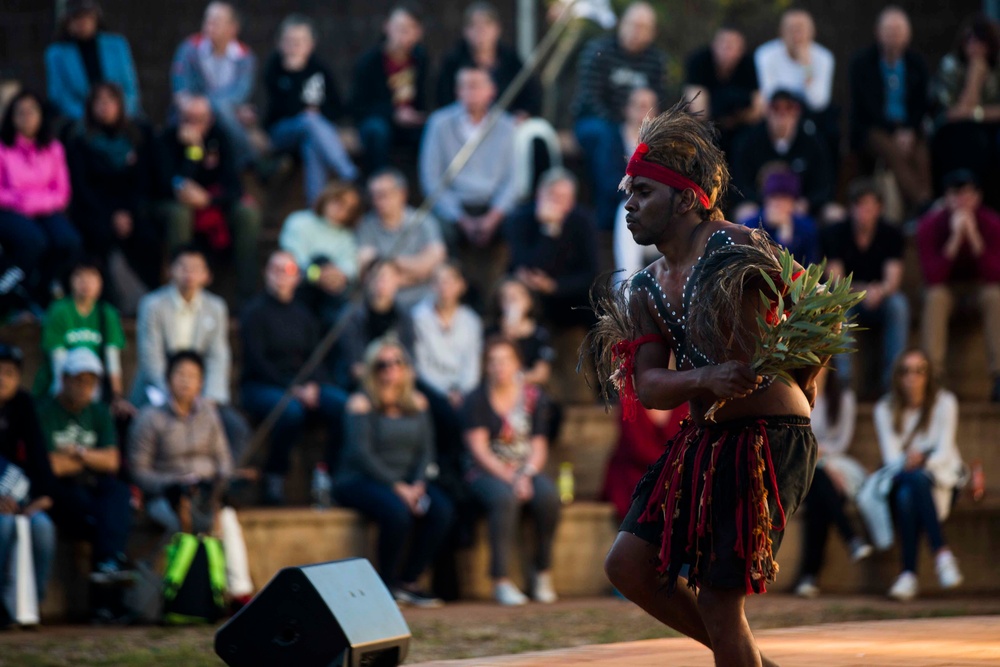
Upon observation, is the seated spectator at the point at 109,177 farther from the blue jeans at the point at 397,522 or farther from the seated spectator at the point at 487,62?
the seated spectator at the point at 487,62

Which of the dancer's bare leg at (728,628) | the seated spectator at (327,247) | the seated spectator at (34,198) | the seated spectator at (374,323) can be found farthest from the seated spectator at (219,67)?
the dancer's bare leg at (728,628)

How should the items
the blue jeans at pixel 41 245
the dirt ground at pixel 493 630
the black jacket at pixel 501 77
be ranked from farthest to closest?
1. the black jacket at pixel 501 77
2. the blue jeans at pixel 41 245
3. the dirt ground at pixel 493 630

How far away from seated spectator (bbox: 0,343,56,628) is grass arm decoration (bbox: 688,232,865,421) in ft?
14.6

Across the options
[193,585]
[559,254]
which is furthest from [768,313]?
[559,254]

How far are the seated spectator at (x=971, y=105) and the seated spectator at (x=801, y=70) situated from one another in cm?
74

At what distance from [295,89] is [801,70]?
360 cm

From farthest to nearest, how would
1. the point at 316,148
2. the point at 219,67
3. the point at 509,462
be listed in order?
the point at 219,67 → the point at 316,148 → the point at 509,462

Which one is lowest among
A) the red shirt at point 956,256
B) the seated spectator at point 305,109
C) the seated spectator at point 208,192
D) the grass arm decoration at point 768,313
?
the grass arm decoration at point 768,313

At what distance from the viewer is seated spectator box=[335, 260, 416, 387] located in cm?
955

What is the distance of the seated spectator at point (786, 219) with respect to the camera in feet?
32.0

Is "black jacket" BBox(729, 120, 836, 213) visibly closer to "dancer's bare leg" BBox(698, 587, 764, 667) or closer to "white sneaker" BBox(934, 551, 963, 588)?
"white sneaker" BBox(934, 551, 963, 588)

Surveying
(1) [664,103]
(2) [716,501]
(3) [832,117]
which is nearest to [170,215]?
(1) [664,103]

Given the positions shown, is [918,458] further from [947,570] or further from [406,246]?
[406,246]

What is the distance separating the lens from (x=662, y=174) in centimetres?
436
